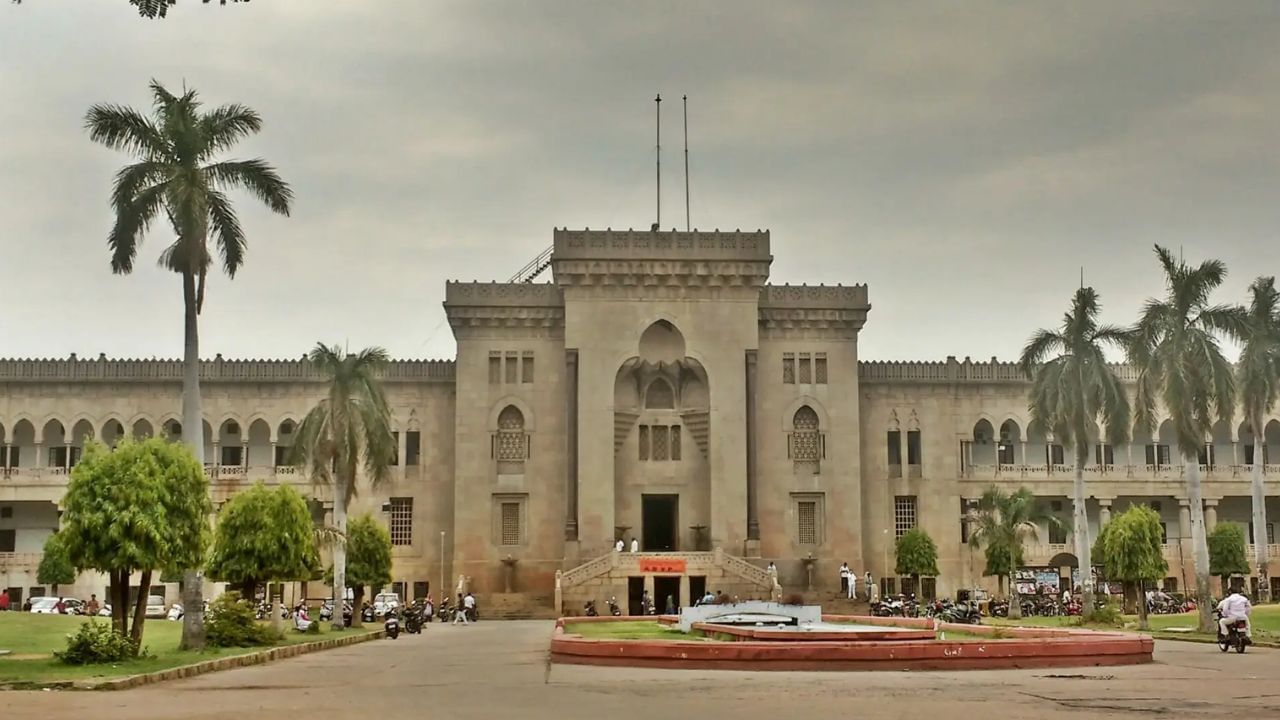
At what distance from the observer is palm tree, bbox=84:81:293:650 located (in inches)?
1160

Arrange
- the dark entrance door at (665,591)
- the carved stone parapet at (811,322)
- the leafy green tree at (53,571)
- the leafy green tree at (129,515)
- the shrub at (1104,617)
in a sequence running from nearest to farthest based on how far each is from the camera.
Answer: the leafy green tree at (129,515)
the shrub at (1104,617)
the leafy green tree at (53,571)
the dark entrance door at (665,591)
the carved stone parapet at (811,322)

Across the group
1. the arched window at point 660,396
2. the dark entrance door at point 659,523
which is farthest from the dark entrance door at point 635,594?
the arched window at point 660,396

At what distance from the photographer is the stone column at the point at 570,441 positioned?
199ft

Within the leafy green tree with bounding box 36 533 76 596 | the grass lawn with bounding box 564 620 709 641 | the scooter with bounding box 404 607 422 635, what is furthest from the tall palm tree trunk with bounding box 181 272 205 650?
the leafy green tree with bounding box 36 533 76 596

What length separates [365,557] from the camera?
151 ft

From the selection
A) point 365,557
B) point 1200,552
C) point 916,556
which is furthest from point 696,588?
point 1200,552

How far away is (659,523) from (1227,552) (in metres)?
24.6

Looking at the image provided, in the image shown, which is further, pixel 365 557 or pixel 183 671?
pixel 365 557

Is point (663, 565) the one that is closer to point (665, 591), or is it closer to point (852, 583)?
point (665, 591)

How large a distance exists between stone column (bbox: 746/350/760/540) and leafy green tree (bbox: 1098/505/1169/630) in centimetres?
1938

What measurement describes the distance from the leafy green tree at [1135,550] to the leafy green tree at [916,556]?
605 inches

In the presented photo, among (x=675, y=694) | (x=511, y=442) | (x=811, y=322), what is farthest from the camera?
(x=811, y=322)

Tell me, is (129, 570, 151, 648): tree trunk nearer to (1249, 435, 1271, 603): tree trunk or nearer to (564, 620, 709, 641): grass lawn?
(564, 620, 709, 641): grass lawn

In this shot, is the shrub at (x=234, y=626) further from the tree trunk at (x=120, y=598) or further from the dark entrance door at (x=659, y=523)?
the dark entrance door at (x=659, y=523)
